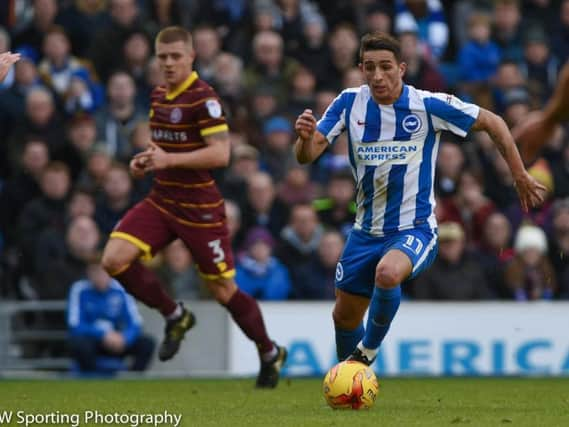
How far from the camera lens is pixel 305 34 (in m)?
18.6

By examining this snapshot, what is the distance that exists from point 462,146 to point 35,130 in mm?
5097

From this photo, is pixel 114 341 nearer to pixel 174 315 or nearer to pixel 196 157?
pixel 174 315

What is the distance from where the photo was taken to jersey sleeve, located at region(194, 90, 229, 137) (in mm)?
11680

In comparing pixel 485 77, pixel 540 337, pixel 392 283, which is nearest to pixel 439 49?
pixel 485 77

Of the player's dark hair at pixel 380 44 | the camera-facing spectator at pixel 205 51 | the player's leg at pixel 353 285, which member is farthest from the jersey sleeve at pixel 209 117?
the camera-facing spectator at pixel 205 51

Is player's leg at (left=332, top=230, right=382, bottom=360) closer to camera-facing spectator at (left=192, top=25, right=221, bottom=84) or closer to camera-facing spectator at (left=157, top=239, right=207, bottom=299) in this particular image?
camera-facing spectator at (left=157, top=239, right=207, bottom=299)

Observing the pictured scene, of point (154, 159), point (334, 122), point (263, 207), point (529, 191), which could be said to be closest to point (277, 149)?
point (263, 207)

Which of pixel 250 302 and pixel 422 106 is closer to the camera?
pixel 422 106

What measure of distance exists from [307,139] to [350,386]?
167cm

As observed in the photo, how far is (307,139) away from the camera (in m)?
10.2

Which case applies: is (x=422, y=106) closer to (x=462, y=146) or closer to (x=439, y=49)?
(x=462, y=146)

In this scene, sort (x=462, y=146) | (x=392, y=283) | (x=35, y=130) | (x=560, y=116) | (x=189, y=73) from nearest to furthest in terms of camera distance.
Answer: (x=560, y=116)
(x=392, y=283)
(x=189, y=73)
(x=35, y=130)
(x=462, y=146)

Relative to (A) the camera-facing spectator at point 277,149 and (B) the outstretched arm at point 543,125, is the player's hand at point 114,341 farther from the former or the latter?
(B) the outstretched arm at point 543,125

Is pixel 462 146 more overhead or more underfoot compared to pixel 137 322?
more overhead
